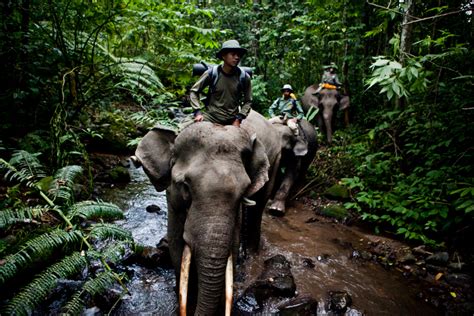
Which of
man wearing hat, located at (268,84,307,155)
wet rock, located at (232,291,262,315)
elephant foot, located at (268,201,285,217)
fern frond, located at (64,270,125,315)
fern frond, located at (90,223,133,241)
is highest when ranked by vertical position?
man wearing hat, located at (268,84,307,155)

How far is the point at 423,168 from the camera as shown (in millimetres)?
6066

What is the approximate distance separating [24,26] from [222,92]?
3.97m

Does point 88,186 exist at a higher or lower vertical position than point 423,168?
lower

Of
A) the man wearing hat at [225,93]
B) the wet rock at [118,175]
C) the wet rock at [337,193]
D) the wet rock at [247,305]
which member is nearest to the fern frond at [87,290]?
the wet rock at [247,305]

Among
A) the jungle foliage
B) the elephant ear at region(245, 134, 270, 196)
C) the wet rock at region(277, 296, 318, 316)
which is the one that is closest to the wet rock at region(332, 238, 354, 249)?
the wet rock at region(277, 296, 318, 316)

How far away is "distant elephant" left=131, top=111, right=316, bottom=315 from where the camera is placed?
2682 millimetres

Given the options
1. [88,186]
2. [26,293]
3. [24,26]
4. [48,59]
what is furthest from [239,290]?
[24,26]

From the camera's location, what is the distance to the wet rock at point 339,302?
368cm

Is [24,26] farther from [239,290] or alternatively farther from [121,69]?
[239,290]

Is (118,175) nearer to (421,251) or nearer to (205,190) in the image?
(205,190)

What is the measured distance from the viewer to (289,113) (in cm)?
774

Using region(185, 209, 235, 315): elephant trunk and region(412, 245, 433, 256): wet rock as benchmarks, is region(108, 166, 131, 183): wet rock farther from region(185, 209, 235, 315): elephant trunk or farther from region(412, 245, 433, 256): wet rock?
region(412, 245, 433, 256): wet rock

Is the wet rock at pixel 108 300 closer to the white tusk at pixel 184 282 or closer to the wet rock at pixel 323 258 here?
the white tusk at pixel 184 282

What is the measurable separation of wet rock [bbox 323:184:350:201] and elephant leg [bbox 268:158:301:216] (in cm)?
87
